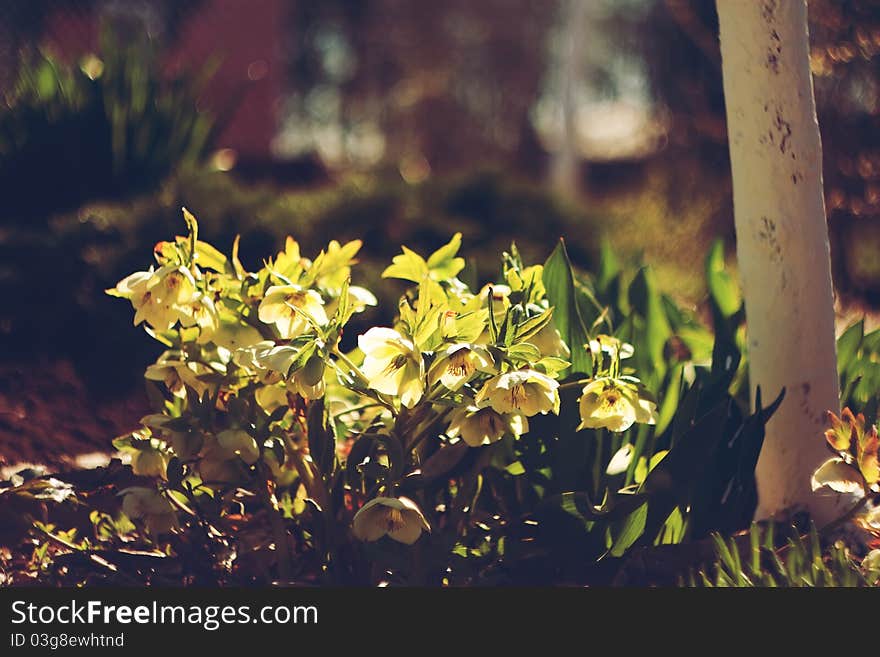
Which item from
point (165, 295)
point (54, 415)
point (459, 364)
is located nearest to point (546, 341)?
point (459, 364)

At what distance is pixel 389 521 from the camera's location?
1.72 metres

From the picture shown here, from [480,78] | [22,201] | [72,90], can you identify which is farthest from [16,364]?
[480,78]

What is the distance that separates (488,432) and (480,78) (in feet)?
42.8

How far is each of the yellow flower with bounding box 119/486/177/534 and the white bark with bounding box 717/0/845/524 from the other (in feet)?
3.83

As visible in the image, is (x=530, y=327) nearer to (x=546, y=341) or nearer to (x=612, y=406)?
(x=546, y=341)

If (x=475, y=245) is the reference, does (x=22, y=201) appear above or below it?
above

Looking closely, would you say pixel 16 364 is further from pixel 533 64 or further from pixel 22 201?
pixel 533 64

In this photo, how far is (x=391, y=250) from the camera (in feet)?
14.0

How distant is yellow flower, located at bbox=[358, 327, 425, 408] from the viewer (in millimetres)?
1662

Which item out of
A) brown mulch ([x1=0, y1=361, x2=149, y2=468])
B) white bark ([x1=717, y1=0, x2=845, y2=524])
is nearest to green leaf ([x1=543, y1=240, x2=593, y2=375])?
white bark ([x1=717, y1=0, x2=845, y2=524])

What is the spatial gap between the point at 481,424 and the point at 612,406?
0.68 ft

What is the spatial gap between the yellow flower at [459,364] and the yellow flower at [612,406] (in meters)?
0.19

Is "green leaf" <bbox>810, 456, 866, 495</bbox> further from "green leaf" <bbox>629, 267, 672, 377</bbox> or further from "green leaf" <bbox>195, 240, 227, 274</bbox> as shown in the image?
"green leaf" <bbox>195, 240, 227, 274</bbox>

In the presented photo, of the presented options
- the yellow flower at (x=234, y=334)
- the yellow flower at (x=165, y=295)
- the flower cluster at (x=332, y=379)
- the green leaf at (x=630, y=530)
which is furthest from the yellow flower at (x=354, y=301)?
the green leaf at (x=630, y=530)
